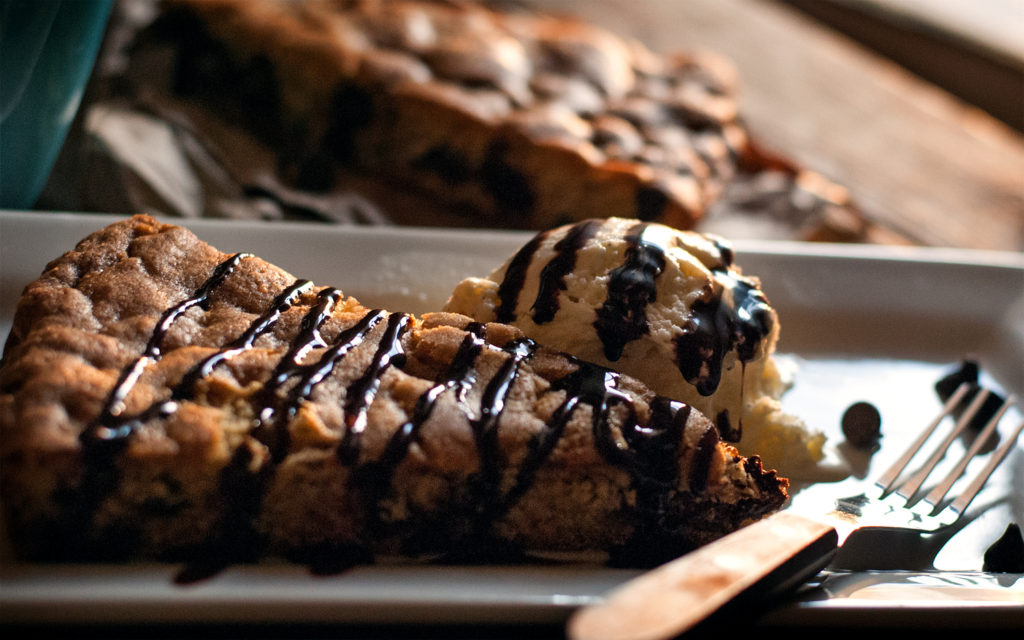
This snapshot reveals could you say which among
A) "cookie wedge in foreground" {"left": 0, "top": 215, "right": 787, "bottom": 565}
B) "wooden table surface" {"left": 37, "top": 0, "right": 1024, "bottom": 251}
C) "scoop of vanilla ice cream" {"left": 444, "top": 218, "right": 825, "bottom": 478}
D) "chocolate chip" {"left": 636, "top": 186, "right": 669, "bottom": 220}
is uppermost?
"wooden table surface" {"left": 37, "top": 0, "right": 1024, "bottom": 251}

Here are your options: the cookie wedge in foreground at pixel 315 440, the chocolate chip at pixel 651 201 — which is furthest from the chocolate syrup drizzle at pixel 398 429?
the chocolate chip at pixel 651 201

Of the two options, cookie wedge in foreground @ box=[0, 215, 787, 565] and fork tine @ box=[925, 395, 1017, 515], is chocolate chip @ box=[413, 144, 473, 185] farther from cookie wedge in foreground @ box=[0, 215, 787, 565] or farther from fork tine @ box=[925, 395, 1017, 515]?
fork tine @ box=[925, 395, 1017, 515]

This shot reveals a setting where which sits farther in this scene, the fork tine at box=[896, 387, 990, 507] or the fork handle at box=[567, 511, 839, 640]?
the fork tine at box=[896, 387, 990, 507]

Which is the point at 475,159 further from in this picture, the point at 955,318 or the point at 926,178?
the point at 926,178

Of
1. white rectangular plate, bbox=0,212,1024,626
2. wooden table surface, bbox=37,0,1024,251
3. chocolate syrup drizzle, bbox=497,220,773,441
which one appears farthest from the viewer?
wooden table surface, bbox=37,0,1024,251

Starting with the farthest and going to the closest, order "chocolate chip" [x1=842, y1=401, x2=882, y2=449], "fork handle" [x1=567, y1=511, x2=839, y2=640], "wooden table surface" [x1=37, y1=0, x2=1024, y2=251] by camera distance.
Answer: "wooden table surface" [x1=37, y1=0, x2=1024, y2=251], "chocolate chip" [x1=842, y1=401, x2=882, y2=449], "fork handle" [x1=567, y1=511, x2=839, y2=640]

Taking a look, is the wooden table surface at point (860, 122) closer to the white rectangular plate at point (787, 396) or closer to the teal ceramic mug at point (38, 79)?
the white rectangular plate at point (787, 396)

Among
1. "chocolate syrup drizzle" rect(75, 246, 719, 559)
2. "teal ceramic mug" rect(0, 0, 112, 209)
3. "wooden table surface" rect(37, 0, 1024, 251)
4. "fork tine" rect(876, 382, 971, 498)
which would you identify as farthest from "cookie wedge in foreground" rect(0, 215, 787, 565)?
"wooden table surface" rect(37, 0, 1024, 251)

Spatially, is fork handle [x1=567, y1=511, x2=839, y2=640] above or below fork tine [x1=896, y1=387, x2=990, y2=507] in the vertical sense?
below
